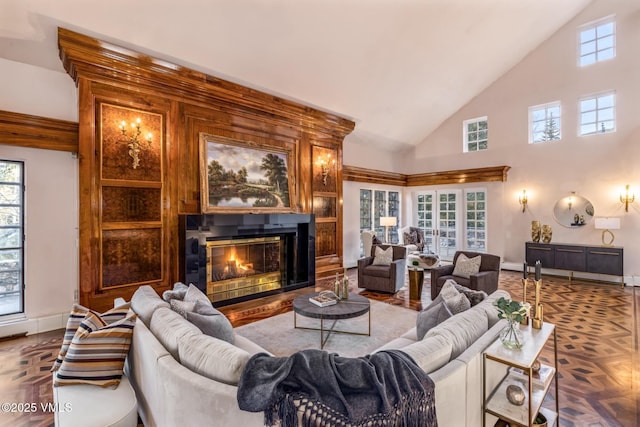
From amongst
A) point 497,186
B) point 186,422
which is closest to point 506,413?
point 186,422

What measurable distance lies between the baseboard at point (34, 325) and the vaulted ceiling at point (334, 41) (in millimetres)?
3246

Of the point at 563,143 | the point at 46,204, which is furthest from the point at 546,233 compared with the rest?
the point at 46,204

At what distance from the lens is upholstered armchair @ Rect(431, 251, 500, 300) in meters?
4.54

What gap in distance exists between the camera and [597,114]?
6746 millimetres

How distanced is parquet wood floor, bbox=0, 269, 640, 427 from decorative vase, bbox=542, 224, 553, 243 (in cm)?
166

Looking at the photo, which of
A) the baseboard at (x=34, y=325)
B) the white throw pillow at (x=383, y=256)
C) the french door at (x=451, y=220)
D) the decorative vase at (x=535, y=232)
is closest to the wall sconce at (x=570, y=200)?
the decorative vase at (x=535, y=232)

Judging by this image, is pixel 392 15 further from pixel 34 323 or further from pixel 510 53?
pixel 34 323

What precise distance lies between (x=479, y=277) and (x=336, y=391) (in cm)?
402

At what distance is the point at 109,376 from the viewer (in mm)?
1986

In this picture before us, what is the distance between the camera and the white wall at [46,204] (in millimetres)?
3748

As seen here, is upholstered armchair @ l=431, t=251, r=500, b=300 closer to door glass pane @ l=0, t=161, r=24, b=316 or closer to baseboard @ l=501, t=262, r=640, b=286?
baseboard @ l=501, t=262, r=640, b=286

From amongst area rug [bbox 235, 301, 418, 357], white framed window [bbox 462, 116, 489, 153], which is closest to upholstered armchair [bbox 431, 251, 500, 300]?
area rug [bbox 235, 301, 418, 357]

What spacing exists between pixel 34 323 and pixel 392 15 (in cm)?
674

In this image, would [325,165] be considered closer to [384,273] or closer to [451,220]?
[384,273]
